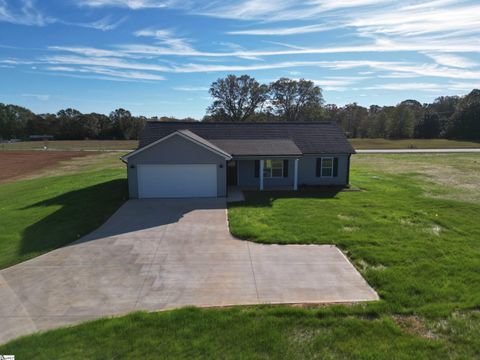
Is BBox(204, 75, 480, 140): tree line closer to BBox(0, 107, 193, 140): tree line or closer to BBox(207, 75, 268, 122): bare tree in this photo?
BBox(207, 75, 268, 122): bare tree

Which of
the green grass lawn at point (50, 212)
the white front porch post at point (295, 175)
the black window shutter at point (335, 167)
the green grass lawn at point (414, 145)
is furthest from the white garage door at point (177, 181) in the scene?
the green grass lawn at point (414, 145)

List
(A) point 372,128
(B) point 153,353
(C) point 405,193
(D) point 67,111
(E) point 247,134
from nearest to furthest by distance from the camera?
(B) point 153,353 < (C) point 405,193 < (E) point 247,134 < (A) point 372,128 < (D) point 67,111

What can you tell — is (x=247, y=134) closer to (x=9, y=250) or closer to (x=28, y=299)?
(x=9, y=250)

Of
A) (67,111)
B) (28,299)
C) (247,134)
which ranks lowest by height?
(28,299)

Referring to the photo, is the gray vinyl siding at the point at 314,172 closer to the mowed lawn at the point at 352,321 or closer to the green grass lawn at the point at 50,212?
the mowed lawn at the point at 352,321

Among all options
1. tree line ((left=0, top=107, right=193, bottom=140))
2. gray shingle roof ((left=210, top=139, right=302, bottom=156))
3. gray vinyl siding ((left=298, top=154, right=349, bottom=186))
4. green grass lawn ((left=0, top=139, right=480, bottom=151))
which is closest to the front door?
gray shingle roof ((left=210, top=139, right=302, bottom=156))

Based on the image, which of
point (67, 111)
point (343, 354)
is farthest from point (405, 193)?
point (67, 111)

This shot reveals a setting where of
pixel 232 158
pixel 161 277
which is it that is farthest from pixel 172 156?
pixel 161 277
